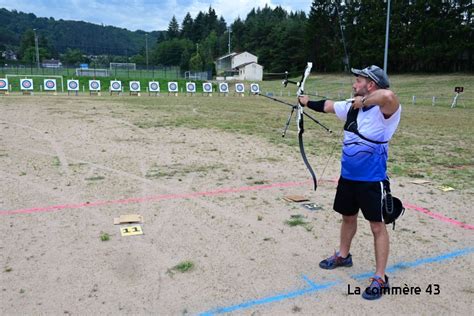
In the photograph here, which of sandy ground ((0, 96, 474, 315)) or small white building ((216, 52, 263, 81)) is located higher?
small white building ((216, 52, 263, 81))

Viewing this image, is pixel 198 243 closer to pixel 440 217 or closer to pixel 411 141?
pixel 440 217

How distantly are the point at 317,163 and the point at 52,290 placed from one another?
199 inches

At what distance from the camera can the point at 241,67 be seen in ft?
Answer: 188

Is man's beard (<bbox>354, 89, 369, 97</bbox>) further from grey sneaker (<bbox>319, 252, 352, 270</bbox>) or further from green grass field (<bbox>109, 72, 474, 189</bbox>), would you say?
green grass field (<bbox>109, 72, 474, 189</bbox>)

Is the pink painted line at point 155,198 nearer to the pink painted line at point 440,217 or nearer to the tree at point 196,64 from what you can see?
the pink painted line at point 440,217

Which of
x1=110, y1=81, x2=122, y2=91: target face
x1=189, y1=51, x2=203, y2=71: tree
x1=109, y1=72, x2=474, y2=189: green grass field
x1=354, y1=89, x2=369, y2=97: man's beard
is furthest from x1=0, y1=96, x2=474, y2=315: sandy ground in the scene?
x1=189, y1=51, x2=203, y2=71: tree

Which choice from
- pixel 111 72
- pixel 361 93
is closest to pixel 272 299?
pixel 361 93

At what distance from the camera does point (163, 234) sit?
12.3ft

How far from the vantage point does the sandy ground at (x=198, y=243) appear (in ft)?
8.64

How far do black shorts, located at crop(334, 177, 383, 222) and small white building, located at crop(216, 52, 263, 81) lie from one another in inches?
1627

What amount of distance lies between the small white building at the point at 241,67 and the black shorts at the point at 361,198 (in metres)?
41.3

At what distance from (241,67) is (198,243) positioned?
5564 centimetres

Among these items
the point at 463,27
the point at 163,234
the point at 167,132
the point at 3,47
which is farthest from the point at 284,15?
the point at 163,234

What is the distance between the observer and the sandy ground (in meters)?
2.63
